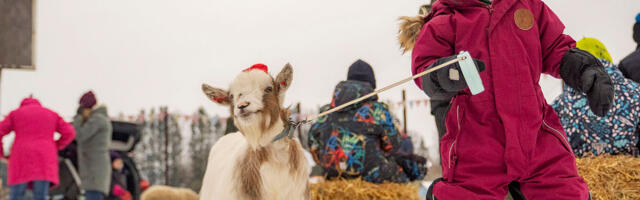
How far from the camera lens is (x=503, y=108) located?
156 centimetres

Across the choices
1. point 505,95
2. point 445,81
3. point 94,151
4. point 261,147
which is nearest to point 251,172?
point 261,147

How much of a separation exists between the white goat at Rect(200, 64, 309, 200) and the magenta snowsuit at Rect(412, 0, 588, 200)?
700 millimetres

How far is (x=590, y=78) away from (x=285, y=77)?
1.24 meters

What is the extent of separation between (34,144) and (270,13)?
8.72 ft

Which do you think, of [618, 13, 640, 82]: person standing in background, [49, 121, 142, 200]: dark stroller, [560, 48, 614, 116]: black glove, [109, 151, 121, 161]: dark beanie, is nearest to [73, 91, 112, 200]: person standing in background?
[49, 121, 142, 200]: dark stroller

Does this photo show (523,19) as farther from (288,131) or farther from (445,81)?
(288,131)

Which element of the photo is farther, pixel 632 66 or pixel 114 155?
pixel 114 155

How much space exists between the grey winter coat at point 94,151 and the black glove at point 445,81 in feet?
15.8

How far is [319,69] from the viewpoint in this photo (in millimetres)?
5055

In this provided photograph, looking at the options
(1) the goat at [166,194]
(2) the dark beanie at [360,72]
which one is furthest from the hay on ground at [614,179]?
(1) the goat at [166,194]

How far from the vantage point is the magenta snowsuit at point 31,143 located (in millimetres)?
4816

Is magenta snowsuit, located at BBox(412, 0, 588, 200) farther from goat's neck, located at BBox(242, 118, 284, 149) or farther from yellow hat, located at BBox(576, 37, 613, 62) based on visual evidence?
yellow hat, located at BBox(576, 37, 613, 62)

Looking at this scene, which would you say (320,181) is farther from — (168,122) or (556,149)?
(168,122)

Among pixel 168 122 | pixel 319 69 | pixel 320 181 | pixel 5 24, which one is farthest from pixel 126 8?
pixel 320 181
